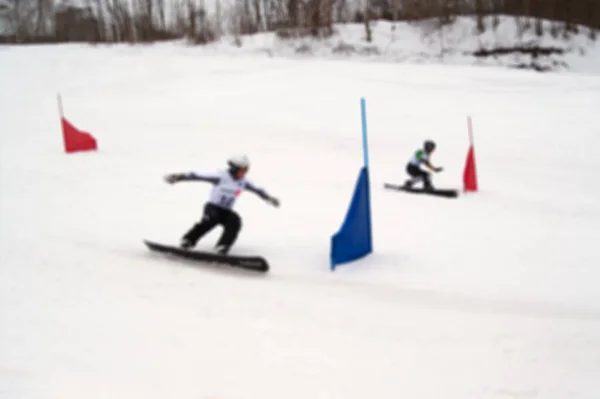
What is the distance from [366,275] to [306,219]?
2987 millimetres

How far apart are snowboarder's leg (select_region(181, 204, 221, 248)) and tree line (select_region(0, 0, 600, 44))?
3158cm

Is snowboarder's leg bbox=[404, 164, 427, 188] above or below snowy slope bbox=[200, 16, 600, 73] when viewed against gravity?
below

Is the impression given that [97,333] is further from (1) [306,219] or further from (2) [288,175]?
(2) [288,175]

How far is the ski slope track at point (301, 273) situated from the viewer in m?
4.10

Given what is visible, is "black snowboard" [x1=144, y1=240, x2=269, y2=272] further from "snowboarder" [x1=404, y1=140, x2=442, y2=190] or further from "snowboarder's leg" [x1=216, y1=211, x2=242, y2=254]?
"snowboarder" [x1=404, y1=140, x2=442, y2=190]

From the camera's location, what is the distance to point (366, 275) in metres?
6.67

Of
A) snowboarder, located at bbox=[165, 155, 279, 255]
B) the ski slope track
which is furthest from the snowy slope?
snowboarder, located at bbox=[165, 155, 279, 255]

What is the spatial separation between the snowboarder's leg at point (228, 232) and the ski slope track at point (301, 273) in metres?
0.35

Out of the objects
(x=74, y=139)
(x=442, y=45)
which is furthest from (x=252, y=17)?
(x=74, y=139)

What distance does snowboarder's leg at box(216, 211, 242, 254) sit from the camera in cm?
694

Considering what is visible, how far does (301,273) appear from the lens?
6707 millimetres

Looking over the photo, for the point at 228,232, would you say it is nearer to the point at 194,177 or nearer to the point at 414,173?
the point at 194,177

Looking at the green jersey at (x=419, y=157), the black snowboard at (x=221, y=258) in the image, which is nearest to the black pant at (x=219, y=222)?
the black snowboard at (x=221, y=258)

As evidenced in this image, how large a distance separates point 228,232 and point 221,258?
0.50 metres
